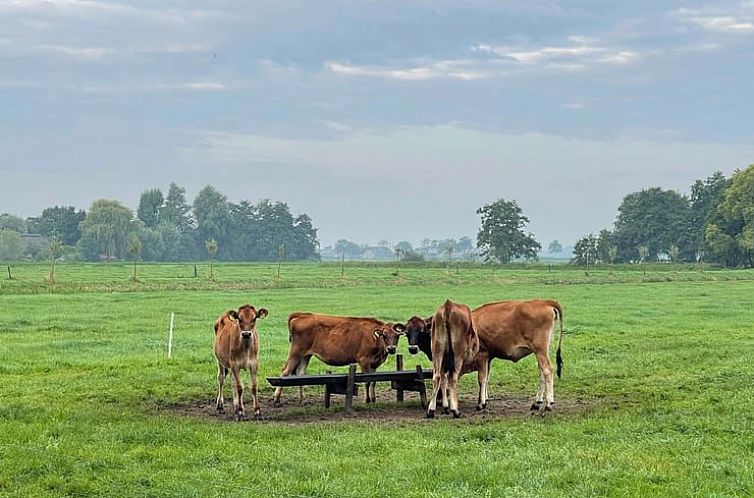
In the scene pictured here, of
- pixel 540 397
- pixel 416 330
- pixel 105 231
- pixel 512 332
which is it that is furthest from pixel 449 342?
pixel 105 231

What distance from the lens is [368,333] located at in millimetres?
16344

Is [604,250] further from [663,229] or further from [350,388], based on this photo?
[350,388]

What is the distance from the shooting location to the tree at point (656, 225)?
135000 mm

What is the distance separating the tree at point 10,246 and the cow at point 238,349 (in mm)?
146580

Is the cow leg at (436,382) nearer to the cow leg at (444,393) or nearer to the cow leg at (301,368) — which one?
the cow leg at (444,393)

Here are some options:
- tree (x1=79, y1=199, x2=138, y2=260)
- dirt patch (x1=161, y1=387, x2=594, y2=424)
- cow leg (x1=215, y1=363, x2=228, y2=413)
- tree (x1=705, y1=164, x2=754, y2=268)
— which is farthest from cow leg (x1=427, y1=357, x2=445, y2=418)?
tree (x1=79, y1=199, x2=138, y2=260)

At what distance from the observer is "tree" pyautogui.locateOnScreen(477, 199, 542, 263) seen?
14250 centimetres

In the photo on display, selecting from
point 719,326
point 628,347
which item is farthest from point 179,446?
point 719,326

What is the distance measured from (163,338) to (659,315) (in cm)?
2104

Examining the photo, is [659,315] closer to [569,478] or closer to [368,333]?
[368,333]

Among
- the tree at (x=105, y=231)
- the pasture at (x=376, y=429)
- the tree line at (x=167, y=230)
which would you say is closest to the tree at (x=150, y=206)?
the tree line at (x=167, y=230)

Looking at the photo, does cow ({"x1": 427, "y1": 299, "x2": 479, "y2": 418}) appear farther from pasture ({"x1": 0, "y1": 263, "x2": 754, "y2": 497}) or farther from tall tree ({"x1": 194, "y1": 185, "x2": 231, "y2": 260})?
tall tree ({"x1": 194, "y1": 185, "x2": 231, "y2": 260})

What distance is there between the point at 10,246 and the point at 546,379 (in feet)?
504

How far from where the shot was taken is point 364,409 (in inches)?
607
